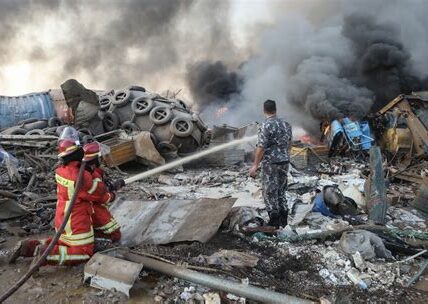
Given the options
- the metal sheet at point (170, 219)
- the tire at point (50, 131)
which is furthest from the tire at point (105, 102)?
the metal sheet at point (170, 219)

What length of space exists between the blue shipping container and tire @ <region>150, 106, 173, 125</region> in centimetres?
263

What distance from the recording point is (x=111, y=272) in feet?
12.0

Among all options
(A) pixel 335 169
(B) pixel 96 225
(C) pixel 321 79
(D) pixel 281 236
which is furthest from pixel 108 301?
(C) pixel 321 79

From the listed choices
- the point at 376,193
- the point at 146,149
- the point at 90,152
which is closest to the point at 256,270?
the point at 90,152

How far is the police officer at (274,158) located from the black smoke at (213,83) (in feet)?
54.4

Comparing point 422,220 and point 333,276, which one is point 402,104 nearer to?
point 422,220

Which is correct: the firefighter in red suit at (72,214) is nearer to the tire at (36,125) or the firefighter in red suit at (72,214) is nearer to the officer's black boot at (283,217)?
the officer's black boot at (283,217)

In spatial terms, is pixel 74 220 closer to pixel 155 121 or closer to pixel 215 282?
pixel 215 282

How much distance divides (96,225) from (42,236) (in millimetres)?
1095

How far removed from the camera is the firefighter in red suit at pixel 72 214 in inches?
156

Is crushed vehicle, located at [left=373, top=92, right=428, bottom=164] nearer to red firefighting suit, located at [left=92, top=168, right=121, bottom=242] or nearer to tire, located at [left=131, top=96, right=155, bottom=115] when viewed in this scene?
tire, located at [left=131, top=96, right=155, bottom=115]

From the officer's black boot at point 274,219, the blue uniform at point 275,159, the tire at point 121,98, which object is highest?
the tire at point 121,98

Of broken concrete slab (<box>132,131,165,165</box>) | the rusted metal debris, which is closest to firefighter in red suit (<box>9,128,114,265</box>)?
the rusted metal debris

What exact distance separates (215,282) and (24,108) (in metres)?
9.08
